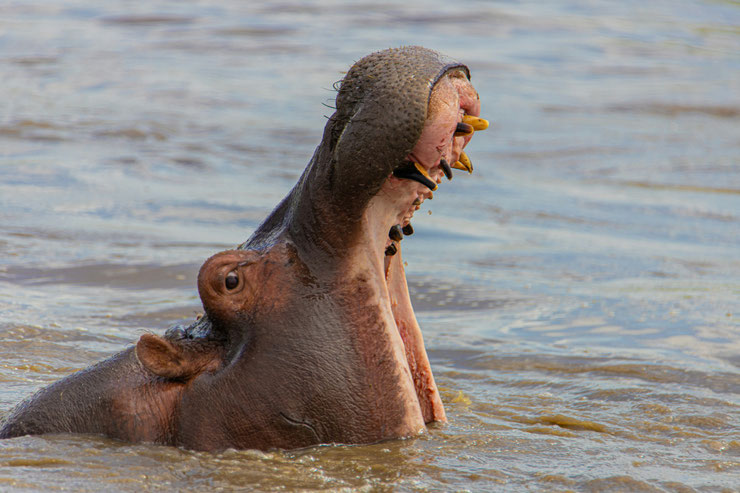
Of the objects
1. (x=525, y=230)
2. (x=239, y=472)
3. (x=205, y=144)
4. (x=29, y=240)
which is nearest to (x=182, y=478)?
(x=239, y=472)

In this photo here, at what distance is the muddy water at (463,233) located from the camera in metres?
3.71

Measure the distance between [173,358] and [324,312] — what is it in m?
0.49

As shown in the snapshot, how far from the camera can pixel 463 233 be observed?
9.15 m

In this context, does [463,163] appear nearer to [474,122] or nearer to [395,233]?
[474,122]

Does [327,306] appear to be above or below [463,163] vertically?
below

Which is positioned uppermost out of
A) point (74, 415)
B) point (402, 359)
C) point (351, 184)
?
point (351, 184)

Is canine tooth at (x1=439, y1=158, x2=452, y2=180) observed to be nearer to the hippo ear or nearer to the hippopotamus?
the hippopotamus

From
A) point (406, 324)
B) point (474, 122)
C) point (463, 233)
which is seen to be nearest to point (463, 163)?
point (474, 122)

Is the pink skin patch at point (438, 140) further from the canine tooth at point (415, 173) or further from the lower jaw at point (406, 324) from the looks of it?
the lower jaw at point (406, 324)

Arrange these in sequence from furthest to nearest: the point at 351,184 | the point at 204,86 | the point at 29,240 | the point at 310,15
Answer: the point at 310,15 → the point at 204,86 → the point at 29,240 → the point at 351,184

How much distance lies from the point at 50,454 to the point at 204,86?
1428 centimetres

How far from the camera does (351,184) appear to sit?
3258mm

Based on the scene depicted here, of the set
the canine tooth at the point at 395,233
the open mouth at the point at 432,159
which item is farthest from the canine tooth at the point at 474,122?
the canine tooth at the point at 395,233

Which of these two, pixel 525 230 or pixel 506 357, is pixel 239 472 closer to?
pixel 506 357
